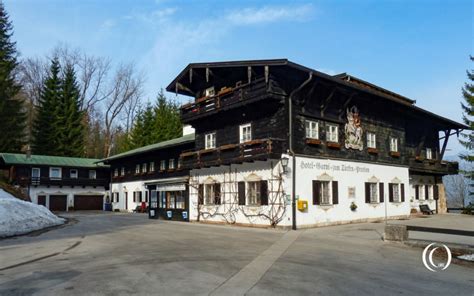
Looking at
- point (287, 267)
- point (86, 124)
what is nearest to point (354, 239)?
point (287, 267)

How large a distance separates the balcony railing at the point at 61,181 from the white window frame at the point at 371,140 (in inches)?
1341

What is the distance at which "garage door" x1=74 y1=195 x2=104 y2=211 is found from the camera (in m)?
47.1

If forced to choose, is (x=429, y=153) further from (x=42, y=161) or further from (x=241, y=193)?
(x=42, y=161)

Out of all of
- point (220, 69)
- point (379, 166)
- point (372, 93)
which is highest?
point (220, 69)

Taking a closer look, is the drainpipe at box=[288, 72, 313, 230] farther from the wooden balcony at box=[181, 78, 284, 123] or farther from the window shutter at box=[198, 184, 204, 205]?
the window shutter at box=[198, 184, 204, 205]

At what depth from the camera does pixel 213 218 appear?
944 inches

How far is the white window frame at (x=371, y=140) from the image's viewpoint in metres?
25.2

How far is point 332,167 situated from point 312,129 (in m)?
2.36

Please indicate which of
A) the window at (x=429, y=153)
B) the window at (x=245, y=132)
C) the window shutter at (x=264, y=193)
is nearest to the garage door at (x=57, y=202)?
the window at (x=245, y=132)

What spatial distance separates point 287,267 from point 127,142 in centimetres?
5263

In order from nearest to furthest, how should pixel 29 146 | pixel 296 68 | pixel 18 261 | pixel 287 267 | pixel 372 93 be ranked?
pixel 287 267 → pixel 18 261 → pixel 296 68 → pixel 372 93 → pixel 29 146

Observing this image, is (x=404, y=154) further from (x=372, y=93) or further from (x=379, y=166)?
(x=372, y=93)

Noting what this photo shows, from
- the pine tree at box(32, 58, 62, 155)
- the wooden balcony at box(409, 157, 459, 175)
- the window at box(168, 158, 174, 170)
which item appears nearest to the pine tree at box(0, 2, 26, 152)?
the pine tree at box(32, 58, 62, 155)

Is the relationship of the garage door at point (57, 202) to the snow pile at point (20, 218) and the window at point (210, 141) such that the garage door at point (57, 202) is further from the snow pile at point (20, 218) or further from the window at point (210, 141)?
the window at point (210, 141)
